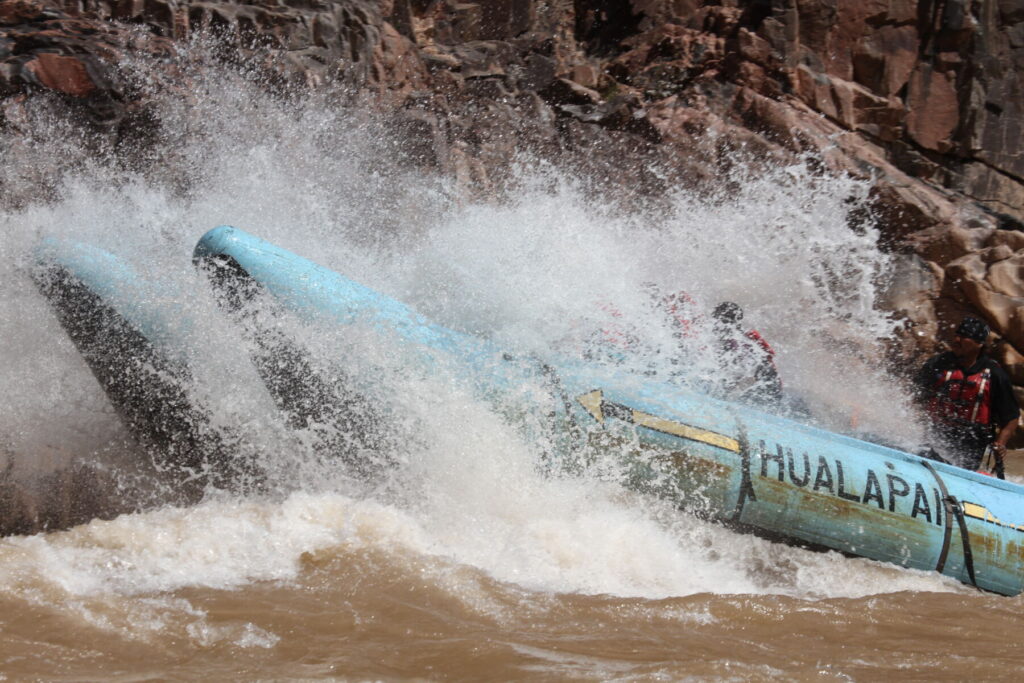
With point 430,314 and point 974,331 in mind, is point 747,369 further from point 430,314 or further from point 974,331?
point 430,314

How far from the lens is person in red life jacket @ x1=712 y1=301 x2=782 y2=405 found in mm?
4238

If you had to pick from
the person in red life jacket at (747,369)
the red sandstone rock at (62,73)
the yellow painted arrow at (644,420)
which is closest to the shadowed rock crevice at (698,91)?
the red sandstone rock at (62,73)

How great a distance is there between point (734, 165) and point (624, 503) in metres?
5.57

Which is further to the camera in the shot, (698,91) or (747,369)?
(698,91)

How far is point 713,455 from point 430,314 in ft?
5.79

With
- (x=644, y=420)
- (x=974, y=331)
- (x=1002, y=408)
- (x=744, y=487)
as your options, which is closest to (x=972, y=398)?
(x=1002, y=408)

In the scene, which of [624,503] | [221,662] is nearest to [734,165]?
[624,503]

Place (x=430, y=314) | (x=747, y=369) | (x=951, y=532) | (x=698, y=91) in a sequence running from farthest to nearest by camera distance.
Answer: (x=698, y=91) < (x=430, y=314) < (x=747, y=369) < (x=951, y=532)

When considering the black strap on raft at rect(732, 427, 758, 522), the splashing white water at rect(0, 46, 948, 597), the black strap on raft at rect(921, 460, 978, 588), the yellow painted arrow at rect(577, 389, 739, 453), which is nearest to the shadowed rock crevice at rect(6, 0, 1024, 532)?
the splashing white water at rect(0, 46, 948, 597)

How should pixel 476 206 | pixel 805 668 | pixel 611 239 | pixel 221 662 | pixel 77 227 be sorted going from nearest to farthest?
1. pixel 221 662
2. pixel 805 668
3. pixel 77 227
4. pixel 611 239
5. pixel 476 206

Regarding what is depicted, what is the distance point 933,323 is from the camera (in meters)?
7.64

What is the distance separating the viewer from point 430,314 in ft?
15.0

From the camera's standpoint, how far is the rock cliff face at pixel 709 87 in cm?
790

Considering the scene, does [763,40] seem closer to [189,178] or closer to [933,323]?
[933,323]
